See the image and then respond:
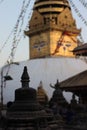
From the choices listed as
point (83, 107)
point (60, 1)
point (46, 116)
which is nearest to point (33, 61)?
point (60, 1)

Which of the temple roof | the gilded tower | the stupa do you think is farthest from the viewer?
the gilded tower

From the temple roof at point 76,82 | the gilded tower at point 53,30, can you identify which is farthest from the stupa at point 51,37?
the temple roof at point 76,82

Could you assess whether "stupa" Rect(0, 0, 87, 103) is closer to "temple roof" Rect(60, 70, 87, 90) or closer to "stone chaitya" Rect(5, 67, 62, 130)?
"temple roof" Rect(60, 70, 87, 90)

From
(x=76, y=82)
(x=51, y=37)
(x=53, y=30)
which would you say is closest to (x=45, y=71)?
(x=51, y=37)

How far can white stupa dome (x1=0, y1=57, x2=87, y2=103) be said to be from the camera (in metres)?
27.3

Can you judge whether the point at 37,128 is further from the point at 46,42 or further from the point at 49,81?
the point at 46,42

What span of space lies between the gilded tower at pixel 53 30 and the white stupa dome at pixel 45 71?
1.94 meters

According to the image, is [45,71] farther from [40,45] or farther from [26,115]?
[26,115]

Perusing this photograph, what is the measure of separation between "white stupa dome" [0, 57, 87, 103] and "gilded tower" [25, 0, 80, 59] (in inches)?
76.4

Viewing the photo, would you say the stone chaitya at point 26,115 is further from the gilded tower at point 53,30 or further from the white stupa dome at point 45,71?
the gilded tower at point 53,30

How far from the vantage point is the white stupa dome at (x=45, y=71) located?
27259 millimetres

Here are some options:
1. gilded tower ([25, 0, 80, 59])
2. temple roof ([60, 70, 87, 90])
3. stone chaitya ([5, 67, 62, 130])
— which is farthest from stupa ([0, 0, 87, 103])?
stone chaitya ([5, 67, 62, 130])

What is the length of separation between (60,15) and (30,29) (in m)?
2.98

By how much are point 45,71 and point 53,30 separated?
176 inches
